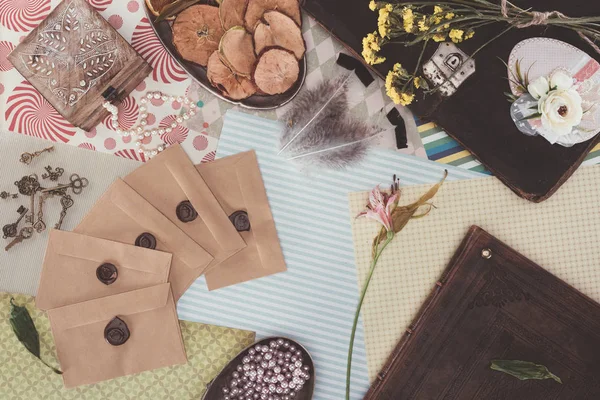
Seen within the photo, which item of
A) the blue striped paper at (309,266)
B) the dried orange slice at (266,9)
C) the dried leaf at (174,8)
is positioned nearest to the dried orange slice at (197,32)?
the dried leaf at (174,8)

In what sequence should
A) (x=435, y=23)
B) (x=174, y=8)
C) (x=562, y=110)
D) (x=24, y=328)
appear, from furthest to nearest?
(x=24, y=328) → (x=174, y=8) → (x=562, y=110) → (x=435, y=23)

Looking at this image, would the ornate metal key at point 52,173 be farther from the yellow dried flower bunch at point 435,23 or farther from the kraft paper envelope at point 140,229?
the yellow dried flower bunch at point 435,23

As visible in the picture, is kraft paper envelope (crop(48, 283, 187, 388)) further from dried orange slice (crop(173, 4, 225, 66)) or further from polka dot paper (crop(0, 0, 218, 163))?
dried orange slice (crop(173, 4, 225, 66))

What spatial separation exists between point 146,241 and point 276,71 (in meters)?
0.89

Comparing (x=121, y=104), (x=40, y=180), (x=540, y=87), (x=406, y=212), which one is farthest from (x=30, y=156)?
(x=540, y=87)

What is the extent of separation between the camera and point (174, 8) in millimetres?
1909

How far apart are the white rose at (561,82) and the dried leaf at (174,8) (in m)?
1.43

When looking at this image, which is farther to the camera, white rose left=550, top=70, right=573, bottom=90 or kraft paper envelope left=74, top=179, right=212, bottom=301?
kraft paper envelope left=74, top=179, right=212, bottom=301

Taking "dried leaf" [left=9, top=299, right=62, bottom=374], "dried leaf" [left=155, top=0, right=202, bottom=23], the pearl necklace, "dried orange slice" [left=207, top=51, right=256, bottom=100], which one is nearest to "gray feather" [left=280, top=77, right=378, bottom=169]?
"dried orange slice" [left=207, top=51, right=256, bottom=100]

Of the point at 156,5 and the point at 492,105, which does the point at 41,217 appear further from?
the point at 492,105

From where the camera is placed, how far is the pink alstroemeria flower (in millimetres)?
1923

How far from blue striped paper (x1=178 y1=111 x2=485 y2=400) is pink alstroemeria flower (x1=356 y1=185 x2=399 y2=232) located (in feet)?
0.29

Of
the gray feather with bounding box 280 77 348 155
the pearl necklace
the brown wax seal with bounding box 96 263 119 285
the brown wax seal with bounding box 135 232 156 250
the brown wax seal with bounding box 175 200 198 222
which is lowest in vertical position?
the brown wax seal with bounding box 96 263 119 285

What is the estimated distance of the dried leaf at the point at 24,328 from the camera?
199 cm
